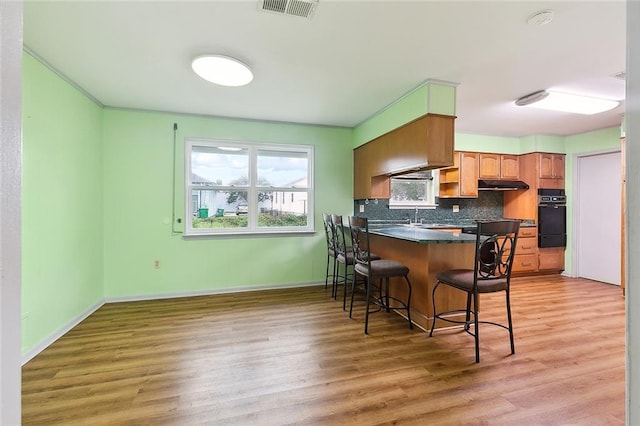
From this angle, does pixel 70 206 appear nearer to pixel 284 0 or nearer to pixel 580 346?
pixel 284 0

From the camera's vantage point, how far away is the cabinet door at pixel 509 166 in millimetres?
5270

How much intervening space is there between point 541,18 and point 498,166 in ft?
12.4

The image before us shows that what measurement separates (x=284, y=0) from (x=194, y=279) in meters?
3.42

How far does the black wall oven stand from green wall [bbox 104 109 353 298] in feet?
12.6

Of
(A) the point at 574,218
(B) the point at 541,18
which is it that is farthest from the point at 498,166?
(B) the point at 541,18

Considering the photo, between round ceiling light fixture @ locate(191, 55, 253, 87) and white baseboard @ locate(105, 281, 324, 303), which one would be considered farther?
white baseboard @ locate(105, 281, 324, 303)

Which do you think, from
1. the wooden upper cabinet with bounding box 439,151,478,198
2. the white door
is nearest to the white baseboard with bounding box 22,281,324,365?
the wooden upper cabinet with bounding box 439,151,478,198

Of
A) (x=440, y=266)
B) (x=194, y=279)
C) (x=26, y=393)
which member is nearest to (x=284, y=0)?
(x=440, y=266)

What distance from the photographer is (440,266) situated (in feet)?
9.34

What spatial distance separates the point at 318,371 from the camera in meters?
2.12

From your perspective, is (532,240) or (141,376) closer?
(141,376)

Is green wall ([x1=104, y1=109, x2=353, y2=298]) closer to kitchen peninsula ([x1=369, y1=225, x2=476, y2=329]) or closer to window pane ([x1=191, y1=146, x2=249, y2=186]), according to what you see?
window pane ([x1=191, y1=146, x2=249, y2=186])

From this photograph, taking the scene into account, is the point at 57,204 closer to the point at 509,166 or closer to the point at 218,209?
the point at 218,209

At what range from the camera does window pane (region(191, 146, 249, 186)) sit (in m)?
4.04
